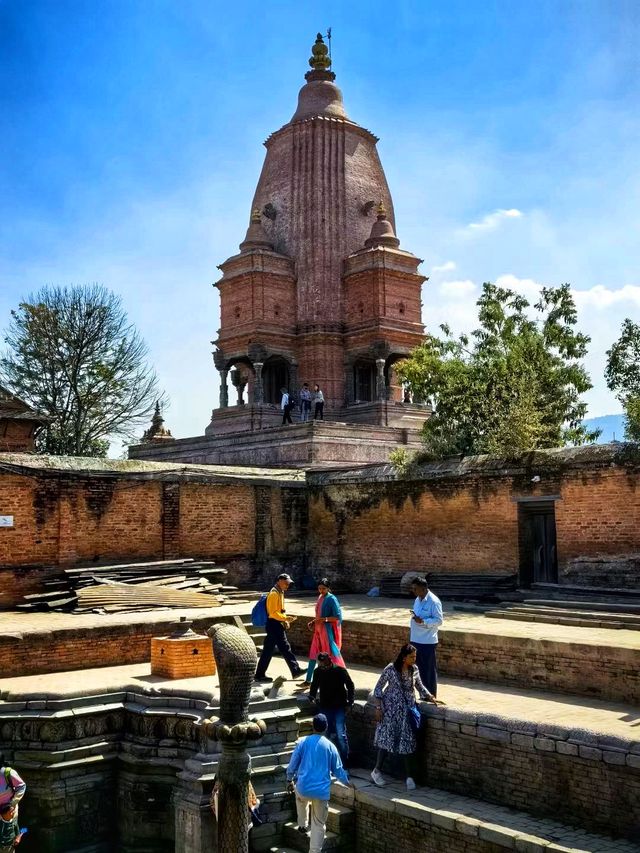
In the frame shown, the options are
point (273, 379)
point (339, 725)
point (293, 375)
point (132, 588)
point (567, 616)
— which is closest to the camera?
point (339, 725)

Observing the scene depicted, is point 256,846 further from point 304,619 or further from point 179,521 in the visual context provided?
point 179,521

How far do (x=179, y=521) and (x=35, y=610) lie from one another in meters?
3.67

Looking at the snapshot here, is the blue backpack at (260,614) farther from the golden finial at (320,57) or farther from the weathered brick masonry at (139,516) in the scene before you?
the golden finial at (320,57)

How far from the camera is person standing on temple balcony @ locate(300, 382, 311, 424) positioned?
1060 inches

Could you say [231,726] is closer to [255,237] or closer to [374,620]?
[374,620]

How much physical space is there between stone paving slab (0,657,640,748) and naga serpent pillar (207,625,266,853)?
3255 mm

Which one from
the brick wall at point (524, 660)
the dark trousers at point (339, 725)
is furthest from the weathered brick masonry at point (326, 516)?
the dark trousers at point (339, 725)

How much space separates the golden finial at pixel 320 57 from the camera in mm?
33406

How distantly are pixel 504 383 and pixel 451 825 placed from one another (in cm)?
1311

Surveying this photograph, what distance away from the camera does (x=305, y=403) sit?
2753 centimetres

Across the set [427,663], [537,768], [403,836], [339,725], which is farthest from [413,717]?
[537,768]

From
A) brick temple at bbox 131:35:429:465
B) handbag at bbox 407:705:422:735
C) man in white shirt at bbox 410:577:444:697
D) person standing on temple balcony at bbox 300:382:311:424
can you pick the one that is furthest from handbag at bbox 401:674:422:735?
brick temple at bbox 131:35:429:465

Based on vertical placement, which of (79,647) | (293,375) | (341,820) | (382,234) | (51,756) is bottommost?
(341,820)

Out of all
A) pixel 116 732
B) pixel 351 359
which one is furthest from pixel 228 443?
pixel 116 732
